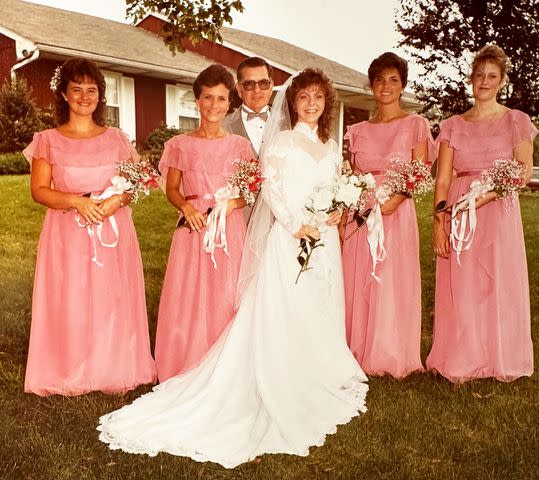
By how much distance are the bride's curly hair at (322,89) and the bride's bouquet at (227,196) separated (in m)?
0.54

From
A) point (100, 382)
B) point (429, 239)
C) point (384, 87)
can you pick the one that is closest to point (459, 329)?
point (384, 87)

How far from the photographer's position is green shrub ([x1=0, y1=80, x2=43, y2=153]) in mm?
15250

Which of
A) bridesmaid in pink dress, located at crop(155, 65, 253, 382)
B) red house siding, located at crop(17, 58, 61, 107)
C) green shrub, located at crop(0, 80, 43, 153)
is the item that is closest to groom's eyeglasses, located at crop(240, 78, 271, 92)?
bridesmaid in pink dress, located at crop(155, 65, 253, 382)

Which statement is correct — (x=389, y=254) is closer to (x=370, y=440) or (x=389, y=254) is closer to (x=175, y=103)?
(x=370, y=440)

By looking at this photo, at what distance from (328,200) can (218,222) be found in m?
0.98

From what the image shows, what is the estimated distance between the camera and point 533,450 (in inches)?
169

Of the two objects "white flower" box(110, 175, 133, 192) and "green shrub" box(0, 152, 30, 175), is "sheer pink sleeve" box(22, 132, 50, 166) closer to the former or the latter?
"white flower" box(110, 175, 133, 192)

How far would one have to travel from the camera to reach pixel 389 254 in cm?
557

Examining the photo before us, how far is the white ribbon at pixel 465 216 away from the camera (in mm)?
5141

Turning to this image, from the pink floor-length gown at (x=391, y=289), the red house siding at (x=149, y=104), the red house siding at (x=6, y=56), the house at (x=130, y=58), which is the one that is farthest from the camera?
the red house siding at (x=149, y=104)

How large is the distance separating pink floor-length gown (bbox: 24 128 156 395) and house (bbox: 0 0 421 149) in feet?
36.7

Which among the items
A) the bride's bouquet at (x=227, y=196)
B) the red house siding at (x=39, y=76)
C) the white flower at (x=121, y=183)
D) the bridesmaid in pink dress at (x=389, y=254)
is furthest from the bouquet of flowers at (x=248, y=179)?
the red house siding at (x=39, y=76)

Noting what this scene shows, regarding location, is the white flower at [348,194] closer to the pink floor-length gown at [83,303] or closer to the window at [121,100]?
the pink floor-length gown at [83,303]

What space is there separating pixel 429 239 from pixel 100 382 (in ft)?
26.2
